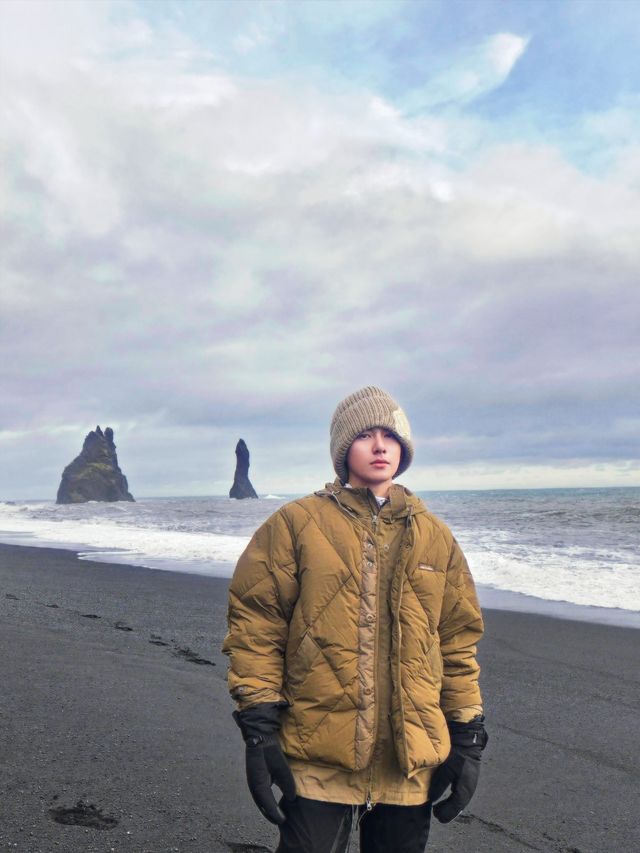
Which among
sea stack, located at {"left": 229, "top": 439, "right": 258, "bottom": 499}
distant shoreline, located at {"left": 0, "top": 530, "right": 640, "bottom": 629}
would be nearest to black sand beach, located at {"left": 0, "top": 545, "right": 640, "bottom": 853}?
distant shoreline, located at {"left": 0, "top": 530, "right": 640, "bottom": 629}

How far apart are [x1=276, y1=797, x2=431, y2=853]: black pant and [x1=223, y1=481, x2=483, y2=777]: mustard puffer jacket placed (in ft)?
0.54

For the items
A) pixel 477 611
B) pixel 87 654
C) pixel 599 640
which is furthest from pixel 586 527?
pixel 477 611

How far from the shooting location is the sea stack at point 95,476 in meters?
99.8

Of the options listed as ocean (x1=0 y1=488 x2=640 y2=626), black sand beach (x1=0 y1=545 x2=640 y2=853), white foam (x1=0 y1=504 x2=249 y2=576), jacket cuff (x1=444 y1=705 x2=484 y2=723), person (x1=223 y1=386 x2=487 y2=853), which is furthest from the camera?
white foam (x1=0 y1=504 x2=249 y2=576)

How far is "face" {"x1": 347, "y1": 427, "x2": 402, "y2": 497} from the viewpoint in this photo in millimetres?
2480

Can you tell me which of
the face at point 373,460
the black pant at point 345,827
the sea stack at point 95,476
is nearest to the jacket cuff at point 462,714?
the black pant at point 345,827

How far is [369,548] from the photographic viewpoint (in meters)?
2.30

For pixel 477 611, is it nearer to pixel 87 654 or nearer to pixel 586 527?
pixel 87 654

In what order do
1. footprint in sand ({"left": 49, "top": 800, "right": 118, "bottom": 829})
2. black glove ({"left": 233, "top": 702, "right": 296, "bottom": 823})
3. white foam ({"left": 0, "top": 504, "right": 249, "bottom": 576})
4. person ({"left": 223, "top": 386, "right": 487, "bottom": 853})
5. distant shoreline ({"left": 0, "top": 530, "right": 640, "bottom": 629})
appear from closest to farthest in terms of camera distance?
black glove ({"left": 233, "top": 702, "right": 296, "bottom": 823})
person ({"left": 223, "top": 386, "right": 487, "bottom": 853})
footprint in sand ({"left": 49, "top": 800, "right": 118, "bottom": 829})
distant shoreline ({"left": 0, "top": 530, "right": 640, "bottom": 629})
white foam ({"left": 0, "top": 504, "right": 249, "bottom": 576})

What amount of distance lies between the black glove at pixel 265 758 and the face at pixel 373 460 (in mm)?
827

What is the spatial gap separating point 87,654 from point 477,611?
4.58 m

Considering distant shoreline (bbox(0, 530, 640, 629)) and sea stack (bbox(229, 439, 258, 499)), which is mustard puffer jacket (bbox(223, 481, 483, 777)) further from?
sea stack (bbox(229, 439, 258, 499))

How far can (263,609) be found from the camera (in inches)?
87.8

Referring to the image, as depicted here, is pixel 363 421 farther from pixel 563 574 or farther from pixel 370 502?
pixel 563 574
